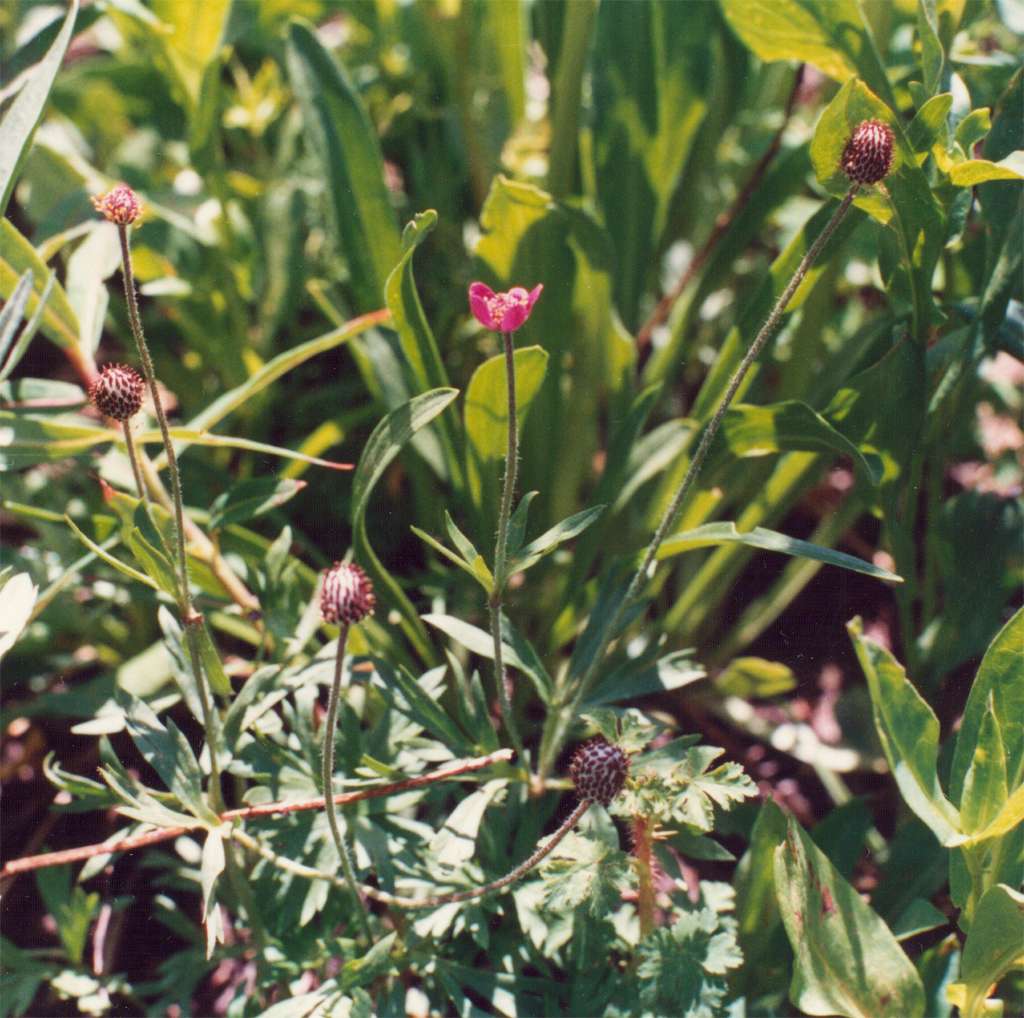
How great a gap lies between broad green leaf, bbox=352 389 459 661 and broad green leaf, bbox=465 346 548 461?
0.11 feet

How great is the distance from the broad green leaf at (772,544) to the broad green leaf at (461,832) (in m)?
0.25

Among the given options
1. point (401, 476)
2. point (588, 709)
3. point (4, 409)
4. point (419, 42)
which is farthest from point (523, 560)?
point (419, 42)

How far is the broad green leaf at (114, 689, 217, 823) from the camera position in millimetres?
818

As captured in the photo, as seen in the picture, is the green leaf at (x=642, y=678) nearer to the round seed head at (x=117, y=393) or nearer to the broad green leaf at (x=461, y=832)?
the broad green leaf at (x=461, y=832)

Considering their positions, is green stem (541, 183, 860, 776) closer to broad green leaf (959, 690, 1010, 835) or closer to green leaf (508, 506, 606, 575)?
green leaf (508, 506, 606, 575)

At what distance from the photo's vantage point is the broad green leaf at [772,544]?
80cm

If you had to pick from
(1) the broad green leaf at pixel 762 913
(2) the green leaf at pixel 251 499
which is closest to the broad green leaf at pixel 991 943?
(1) the broad green leaf at pixel 762 913

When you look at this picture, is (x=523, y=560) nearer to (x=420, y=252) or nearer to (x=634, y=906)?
(x=634, y=906)

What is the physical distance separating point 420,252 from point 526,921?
96 cm

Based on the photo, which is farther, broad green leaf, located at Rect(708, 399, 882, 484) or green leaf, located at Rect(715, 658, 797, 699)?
green leaf, located at Rect(715, 658, 797, 699)

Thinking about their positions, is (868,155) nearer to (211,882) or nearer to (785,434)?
(785,434)

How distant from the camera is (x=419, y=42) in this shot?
5.15ft

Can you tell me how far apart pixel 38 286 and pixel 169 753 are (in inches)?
18.7

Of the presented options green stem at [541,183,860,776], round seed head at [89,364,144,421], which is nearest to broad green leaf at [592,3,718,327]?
green stem at [541,183,860,776]
